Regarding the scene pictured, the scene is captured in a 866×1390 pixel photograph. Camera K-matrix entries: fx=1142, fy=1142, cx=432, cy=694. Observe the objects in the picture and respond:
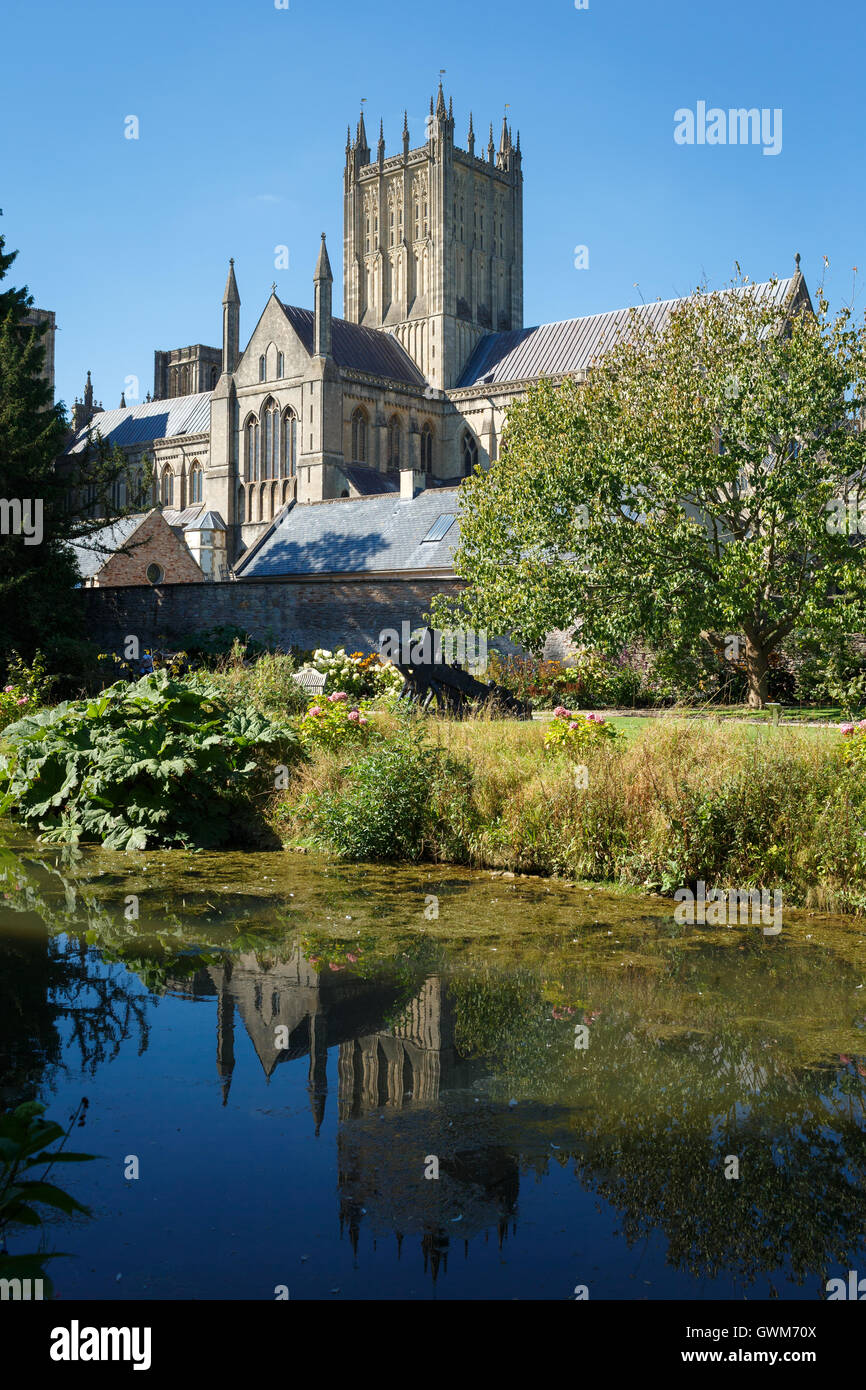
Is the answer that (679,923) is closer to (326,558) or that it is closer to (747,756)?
(747,756)

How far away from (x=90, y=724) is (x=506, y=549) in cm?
1472

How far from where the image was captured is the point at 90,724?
11.8 m

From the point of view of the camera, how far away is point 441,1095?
200 inches

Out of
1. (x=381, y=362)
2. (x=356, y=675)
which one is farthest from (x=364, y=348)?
(x=356, y=675)

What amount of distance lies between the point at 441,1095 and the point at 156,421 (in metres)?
75.6

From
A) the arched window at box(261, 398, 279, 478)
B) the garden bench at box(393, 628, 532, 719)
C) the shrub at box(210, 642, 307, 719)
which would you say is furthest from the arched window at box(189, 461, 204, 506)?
the shrub at box(210, 642, 307, 719)

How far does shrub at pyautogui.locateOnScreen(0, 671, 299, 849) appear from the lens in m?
11.2

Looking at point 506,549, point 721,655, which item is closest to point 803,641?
point 721,655

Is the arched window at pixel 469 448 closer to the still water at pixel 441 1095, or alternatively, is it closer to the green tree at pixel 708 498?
the green tree at pixel 708 498

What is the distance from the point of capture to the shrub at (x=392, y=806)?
35.2ft

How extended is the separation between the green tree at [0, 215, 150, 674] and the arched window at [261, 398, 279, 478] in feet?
107

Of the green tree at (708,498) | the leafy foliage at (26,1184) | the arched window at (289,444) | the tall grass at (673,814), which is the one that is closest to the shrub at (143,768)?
the tall grass at (673,814)

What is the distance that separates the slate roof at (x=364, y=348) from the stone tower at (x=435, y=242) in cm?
147

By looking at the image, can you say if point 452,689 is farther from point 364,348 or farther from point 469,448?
point 364,348
